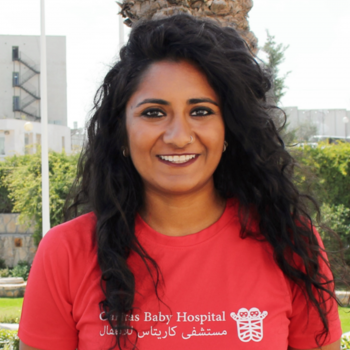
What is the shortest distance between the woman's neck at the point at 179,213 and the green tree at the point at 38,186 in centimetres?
1212

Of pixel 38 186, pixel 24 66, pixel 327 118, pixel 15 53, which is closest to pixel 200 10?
pixel 38 186

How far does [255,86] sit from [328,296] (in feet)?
2.85

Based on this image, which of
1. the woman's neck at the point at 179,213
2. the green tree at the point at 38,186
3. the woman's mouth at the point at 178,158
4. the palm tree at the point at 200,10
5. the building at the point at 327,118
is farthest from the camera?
the building at the point at 327,118

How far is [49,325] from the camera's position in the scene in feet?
5.48

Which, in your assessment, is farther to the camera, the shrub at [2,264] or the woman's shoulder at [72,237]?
the shrub at [2,264]

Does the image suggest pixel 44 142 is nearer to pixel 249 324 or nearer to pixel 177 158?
pixel 177 158

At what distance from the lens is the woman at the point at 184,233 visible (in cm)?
165

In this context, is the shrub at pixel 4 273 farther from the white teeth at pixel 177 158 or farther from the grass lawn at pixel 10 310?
the white teeth at pixel 177 158

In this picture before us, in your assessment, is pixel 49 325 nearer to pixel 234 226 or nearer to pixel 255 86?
pixel 234 226

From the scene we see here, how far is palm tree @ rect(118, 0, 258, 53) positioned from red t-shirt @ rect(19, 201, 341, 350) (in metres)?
1.78

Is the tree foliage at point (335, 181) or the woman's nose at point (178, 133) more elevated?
the woman's nose at point (178, 133)

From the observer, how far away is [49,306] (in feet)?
5.45

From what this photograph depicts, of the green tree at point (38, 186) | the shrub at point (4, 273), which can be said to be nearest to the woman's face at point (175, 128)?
the green tree at point (38, 186)

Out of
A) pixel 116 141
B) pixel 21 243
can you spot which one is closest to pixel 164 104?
pixel 116 141
